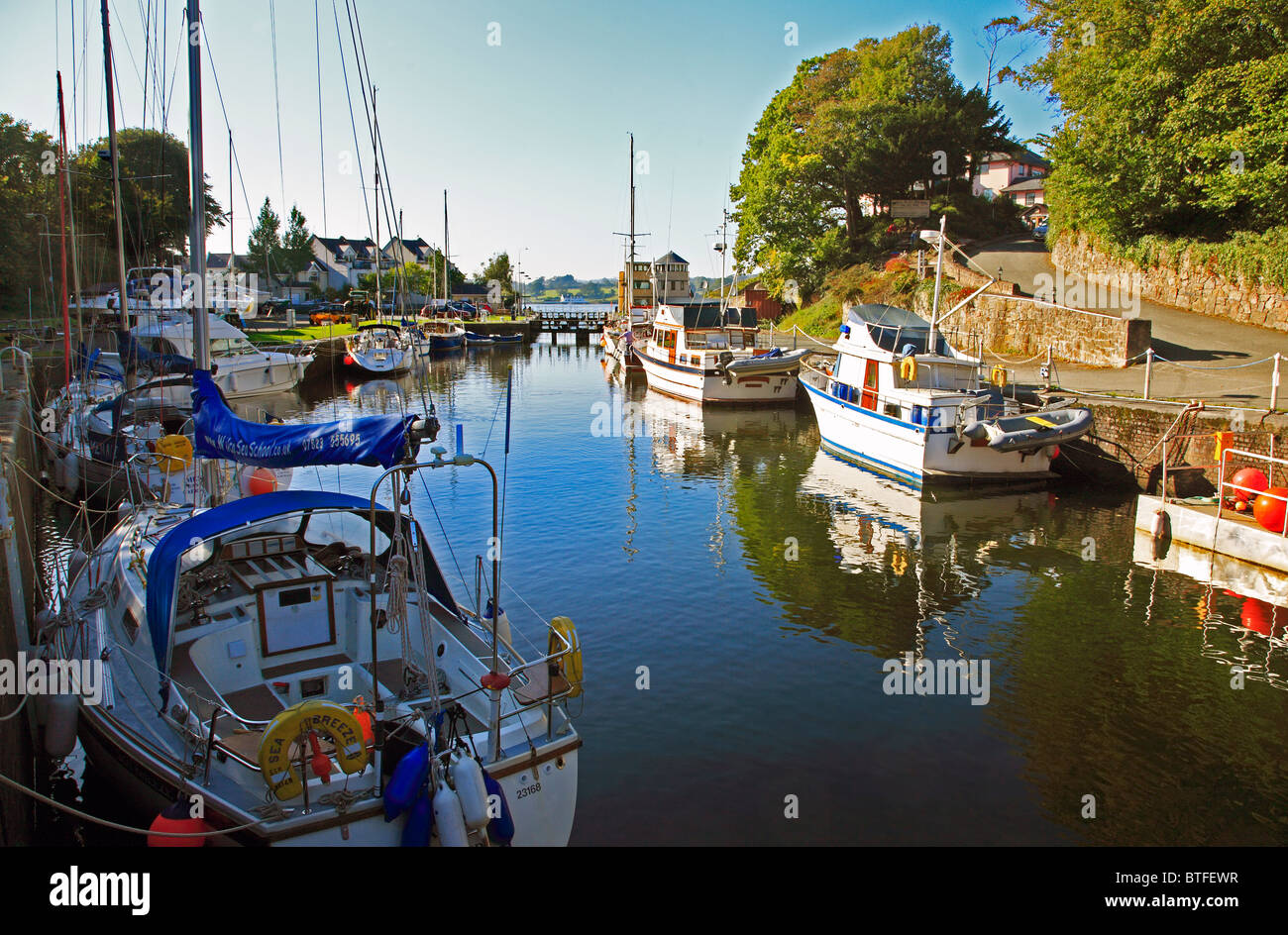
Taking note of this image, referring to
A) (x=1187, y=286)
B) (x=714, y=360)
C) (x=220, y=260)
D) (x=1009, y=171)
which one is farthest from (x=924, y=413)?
(x=220, y=260)

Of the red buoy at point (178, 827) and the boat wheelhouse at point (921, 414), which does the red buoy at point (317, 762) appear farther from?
the boat wheelhouse at point (921, 414)

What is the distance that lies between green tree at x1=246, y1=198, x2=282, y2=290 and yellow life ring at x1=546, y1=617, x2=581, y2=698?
93808 millimetres

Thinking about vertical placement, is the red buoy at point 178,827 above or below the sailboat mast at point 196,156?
below

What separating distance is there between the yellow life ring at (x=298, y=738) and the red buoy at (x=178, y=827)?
553mm

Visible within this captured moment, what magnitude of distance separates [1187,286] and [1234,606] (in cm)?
1997

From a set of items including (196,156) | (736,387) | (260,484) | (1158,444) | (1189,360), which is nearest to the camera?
(196,156)

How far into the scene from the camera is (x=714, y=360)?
35219 mm

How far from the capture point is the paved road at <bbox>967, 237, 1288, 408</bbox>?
2072 cm

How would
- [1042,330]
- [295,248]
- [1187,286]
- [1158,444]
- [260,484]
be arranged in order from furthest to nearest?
[295,248] → [1042,330] → [1187,286] → [1158,444] → [260,484]

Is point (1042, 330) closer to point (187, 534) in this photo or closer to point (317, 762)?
point (187, 534)

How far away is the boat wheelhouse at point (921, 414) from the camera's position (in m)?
20.4

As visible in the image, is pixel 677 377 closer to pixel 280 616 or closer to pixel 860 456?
pixel 860 456

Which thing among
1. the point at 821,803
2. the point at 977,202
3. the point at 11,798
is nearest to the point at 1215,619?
the point at 821,803

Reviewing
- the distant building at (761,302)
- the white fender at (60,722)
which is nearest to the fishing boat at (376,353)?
the distant building at (761,302)
